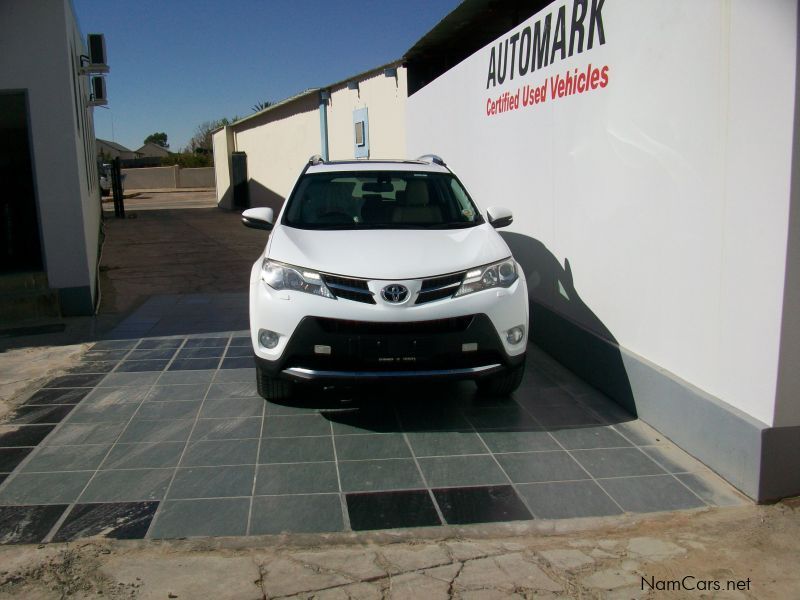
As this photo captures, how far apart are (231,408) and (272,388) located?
1.19 ft

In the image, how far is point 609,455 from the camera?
468cm

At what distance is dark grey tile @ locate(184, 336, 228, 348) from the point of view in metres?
7.38

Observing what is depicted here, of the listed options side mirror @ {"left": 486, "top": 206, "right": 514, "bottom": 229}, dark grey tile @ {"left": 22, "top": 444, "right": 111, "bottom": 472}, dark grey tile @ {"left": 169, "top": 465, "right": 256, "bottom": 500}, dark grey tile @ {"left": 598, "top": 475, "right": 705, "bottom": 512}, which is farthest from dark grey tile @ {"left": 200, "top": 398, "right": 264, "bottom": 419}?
dark grey tile @ {"left": 598, "top": 475, "right": 705, "bottom": 512}

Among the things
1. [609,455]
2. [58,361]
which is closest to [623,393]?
[609,455]

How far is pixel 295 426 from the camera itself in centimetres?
521

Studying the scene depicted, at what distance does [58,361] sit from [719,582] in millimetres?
5745

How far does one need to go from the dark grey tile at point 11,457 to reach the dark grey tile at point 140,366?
5.78 feet

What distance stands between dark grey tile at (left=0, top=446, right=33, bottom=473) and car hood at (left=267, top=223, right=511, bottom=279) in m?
1.97

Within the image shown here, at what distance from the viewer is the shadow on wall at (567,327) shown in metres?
5.61

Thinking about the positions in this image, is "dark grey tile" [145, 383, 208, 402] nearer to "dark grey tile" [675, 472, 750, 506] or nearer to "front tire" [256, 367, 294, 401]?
"front tire" [256, 367, 294, 401]

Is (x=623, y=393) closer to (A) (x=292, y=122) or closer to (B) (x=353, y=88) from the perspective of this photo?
(B) (x=353, y=88)

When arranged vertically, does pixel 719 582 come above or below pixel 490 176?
below

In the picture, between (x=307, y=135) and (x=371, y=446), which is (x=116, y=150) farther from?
(x=371, y=446)

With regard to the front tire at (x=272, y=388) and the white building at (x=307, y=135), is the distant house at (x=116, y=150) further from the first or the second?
the front tire at (x=272, y=388)
